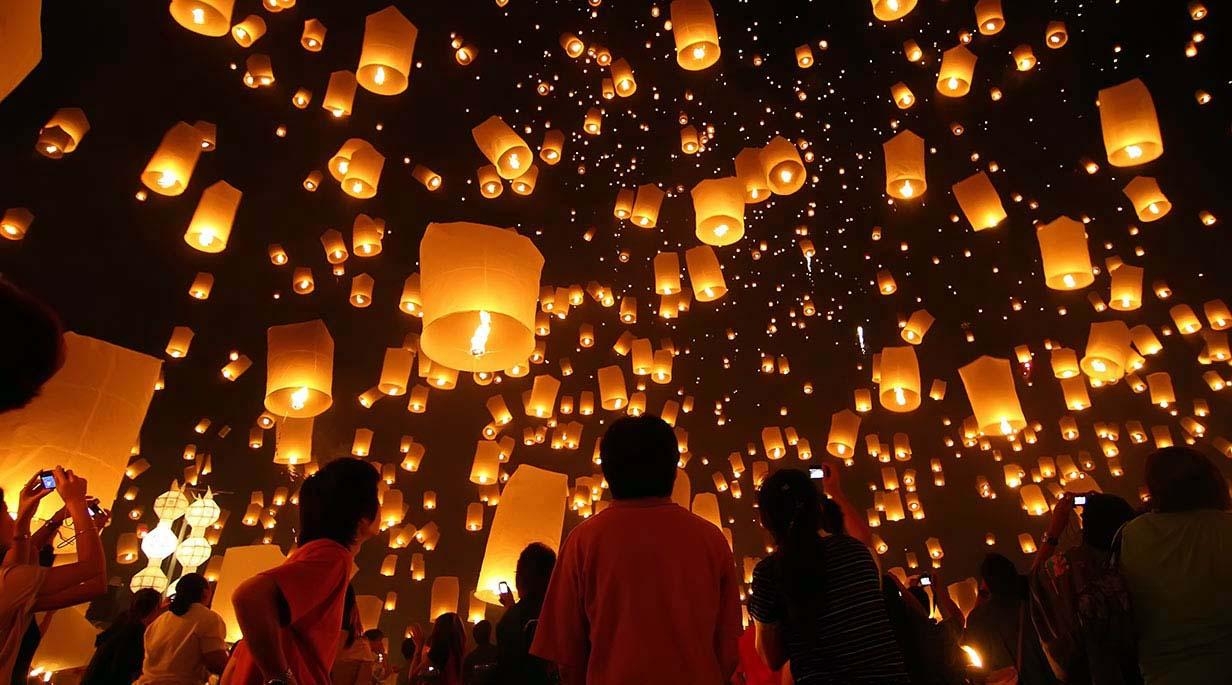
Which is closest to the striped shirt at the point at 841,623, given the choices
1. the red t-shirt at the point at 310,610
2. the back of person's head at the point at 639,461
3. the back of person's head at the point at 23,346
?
the back of person's head at the point at 639,461

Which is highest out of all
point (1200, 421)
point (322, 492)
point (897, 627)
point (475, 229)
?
point (1200, 421)

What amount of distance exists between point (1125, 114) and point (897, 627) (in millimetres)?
3828

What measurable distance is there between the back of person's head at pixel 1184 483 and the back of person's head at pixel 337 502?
2.20 metres

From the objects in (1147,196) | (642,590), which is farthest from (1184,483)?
(1147,196)

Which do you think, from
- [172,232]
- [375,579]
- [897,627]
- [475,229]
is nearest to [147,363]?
[475,229]

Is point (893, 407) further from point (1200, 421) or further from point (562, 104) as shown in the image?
point (1200, 421)

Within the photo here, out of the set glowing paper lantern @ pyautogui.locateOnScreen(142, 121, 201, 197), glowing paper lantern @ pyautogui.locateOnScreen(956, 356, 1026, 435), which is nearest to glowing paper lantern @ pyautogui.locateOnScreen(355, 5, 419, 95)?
glowing paper lantern @ pyautogui.locateOnScreen(142, 121, 201, 197)

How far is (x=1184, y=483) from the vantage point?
2129mm

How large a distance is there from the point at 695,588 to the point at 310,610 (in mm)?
Result: 945

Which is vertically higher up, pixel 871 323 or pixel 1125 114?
pixel 871 323

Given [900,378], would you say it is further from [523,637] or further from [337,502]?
[337,502]

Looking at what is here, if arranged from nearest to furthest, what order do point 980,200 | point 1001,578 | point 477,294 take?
1. point 477,294
2. point 1001,578
3. point 980,200

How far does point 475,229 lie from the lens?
281 cm

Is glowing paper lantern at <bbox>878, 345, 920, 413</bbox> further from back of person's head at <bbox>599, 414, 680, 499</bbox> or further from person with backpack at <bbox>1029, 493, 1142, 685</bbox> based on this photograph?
back of person's head at <bbox>599, 414, 680, 499</bbox>
